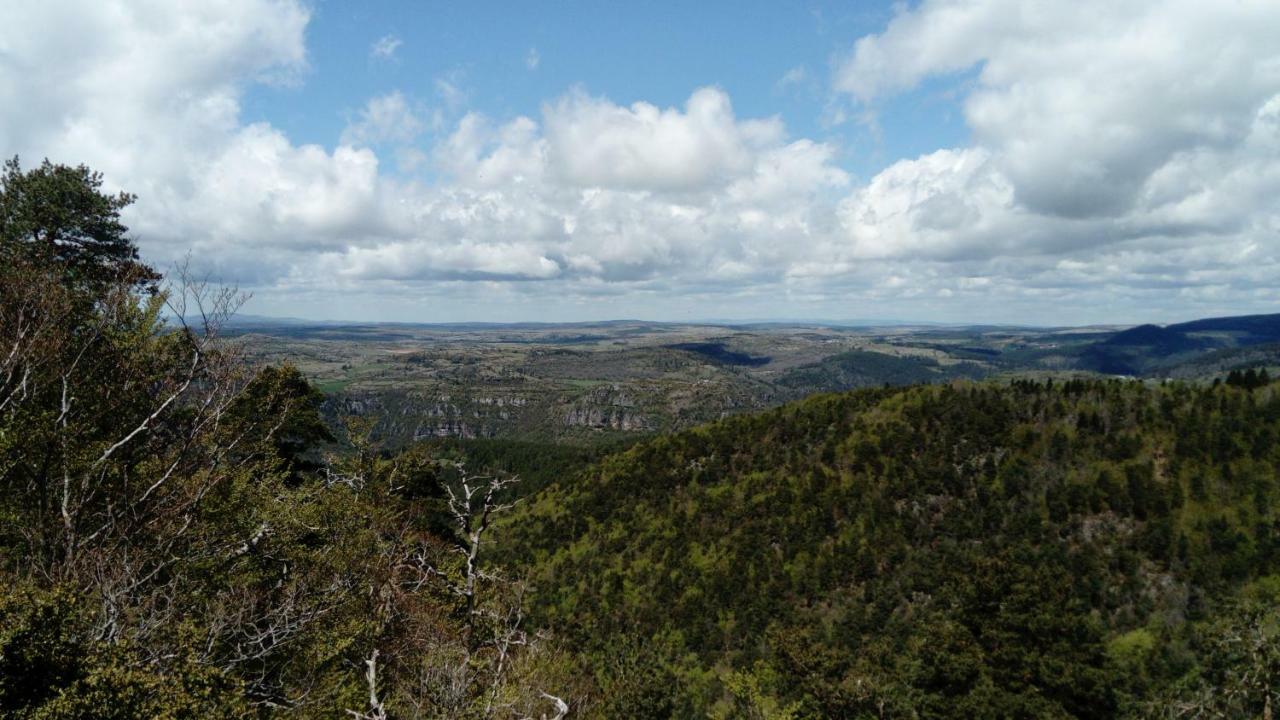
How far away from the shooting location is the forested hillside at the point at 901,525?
10225 cm

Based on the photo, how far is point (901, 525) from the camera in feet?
422

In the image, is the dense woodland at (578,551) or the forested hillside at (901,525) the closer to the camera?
the dense woodland at (578,551)

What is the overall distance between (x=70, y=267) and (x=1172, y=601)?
504 feet

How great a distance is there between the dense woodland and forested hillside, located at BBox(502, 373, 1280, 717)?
0.64 m

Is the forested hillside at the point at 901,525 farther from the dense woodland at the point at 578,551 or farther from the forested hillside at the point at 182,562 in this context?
the forested hillside at the point at 182,562

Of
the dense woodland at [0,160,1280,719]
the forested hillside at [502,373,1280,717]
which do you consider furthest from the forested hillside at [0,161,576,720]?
the forested hillside at [502,373,1280,717]

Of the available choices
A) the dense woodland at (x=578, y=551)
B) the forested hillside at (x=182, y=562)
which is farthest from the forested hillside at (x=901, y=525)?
the forested hillside at (x=182, y=562)

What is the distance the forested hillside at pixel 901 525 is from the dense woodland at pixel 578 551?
0.64 m

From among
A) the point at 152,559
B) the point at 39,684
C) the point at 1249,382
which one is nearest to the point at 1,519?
the point at 152,559

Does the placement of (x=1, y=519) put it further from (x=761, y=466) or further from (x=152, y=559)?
(x=761, y=466)

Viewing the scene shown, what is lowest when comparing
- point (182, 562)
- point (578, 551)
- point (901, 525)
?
point (578, 551)

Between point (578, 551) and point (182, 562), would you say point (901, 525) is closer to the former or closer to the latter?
point (578, 551)

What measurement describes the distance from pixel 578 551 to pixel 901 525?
248 ft

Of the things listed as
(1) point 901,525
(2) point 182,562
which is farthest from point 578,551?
(2) point 182,562
